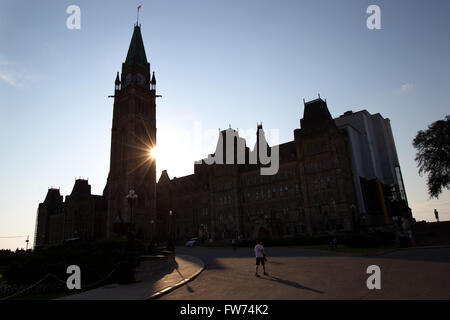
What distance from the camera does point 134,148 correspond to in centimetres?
7056

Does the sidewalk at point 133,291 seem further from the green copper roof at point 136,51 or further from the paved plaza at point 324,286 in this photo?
the green copper roof at point 136,51

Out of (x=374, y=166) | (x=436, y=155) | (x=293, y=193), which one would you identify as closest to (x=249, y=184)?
(x=293, y=193)

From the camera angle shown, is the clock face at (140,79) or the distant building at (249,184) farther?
the clock face at (140,79)

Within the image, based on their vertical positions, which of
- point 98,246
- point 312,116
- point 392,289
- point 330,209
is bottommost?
point 392,289

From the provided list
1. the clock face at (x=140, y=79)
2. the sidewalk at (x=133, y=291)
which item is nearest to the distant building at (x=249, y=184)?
the clock face at (x=140, y=79)

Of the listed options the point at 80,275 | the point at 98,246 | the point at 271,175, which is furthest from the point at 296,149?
the point at 80,275

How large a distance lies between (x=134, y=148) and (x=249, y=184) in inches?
1122

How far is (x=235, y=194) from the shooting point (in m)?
67.4

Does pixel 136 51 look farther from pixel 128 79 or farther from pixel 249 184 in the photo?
pixel 249 184

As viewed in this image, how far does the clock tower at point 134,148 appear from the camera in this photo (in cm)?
6850

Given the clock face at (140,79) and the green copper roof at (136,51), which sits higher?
the green copper roof at (136,51)
